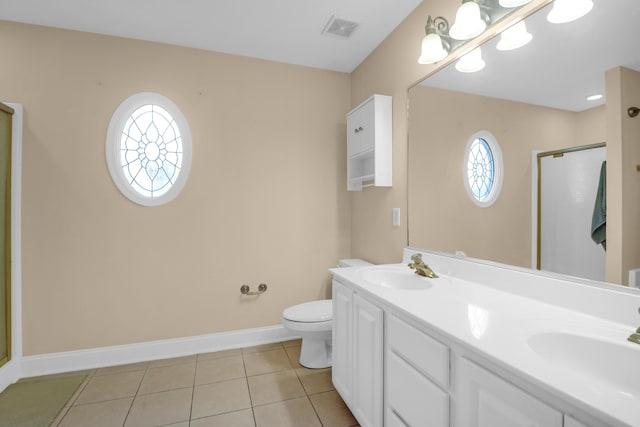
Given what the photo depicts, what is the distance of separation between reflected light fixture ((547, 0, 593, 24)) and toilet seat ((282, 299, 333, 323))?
1.99 m

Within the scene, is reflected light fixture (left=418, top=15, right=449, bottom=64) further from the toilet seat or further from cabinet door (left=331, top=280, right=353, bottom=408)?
the toilet seat

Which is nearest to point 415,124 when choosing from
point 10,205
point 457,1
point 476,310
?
point 457,1

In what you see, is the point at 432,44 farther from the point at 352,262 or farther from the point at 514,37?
the point at 352,262

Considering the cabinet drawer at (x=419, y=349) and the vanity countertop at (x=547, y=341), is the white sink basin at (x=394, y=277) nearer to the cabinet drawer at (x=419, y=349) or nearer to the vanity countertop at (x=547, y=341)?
the vanity countertop at (x=547, y=341)

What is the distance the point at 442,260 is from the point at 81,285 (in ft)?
8.47

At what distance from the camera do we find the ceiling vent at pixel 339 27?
2.16 m

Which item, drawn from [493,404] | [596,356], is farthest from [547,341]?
[493,404]

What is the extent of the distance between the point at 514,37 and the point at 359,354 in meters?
1.66

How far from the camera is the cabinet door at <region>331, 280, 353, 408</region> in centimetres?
166

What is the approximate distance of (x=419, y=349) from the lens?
1.09 m

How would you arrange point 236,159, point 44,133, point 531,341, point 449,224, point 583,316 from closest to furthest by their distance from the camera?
1. point 531,341
2. point 583,316
3. point 449,224
4. point 44,133
5. point 236,159

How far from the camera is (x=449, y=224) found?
1801mm

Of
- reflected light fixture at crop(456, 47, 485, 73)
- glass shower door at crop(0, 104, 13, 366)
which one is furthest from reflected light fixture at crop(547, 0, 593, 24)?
glass shower door at crop(0, 104, 13, 366)

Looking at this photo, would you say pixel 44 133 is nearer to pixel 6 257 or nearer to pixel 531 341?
pixel 6 257
